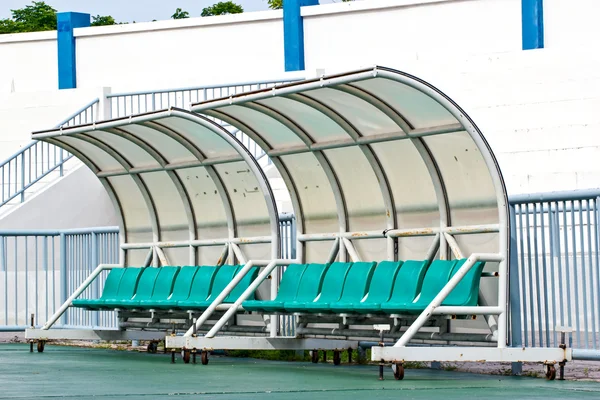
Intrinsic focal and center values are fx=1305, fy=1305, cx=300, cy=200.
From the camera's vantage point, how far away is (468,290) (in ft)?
35.8

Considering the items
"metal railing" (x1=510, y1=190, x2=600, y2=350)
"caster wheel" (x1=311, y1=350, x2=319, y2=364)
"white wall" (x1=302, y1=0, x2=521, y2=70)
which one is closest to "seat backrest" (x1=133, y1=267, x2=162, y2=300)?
"caster wheel" (x1=311, y1=350, x2=319, y2=364)

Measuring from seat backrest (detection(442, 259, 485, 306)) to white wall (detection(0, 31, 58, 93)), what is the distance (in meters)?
24.6

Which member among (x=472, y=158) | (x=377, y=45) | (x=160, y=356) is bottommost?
(x=160, y=356)

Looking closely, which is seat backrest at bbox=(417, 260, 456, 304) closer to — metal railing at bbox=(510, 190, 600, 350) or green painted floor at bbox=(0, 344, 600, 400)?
metal railing at bbox=(510, 190, 600, 350)

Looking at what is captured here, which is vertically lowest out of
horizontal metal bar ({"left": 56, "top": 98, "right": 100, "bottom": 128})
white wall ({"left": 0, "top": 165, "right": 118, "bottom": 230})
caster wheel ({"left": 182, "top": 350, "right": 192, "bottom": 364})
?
caster wheel ({"left": 182, "top": 350, "right": 192, "bottom": 364})

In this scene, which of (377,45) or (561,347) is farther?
(377,45)

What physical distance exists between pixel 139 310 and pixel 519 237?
5511 mm

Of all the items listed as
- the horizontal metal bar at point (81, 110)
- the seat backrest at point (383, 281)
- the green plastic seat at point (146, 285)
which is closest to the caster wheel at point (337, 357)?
the seat backrest at point (383, 281)

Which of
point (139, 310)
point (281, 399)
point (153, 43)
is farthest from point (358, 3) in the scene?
point (281, 399)

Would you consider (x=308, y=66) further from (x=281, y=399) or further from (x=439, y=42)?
(x=281, y=399)

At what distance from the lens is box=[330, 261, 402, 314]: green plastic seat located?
38.0 feet

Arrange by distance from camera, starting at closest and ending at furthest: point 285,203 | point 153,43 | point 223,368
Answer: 1. point 223,368
2. point 285,203
3. point 153,43

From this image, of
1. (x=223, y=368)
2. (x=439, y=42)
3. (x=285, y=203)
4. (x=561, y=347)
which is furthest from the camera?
(x=439, y=42)

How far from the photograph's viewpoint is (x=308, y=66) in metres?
30.4
